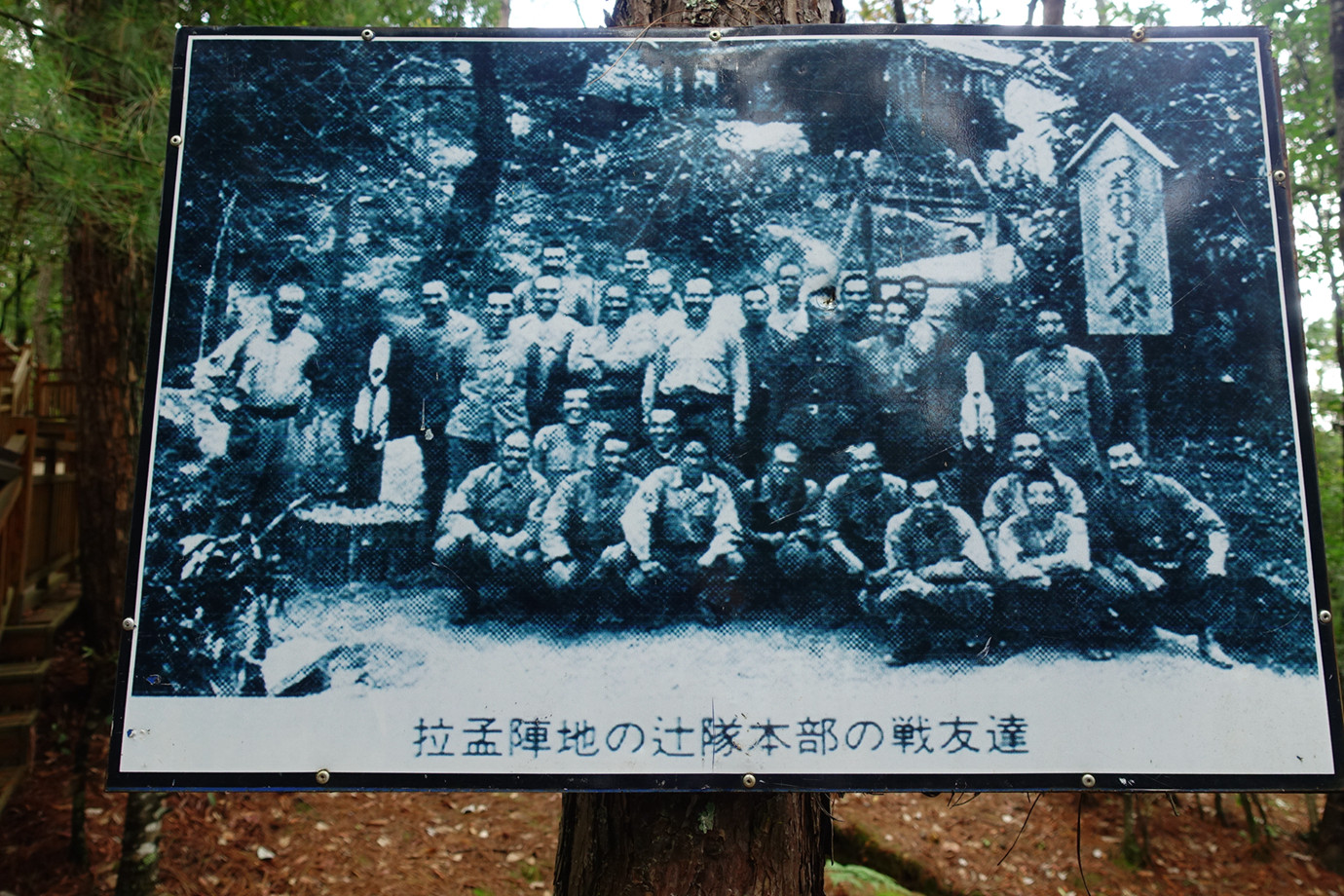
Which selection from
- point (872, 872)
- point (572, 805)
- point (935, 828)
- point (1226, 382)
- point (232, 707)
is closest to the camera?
point (232, 707)

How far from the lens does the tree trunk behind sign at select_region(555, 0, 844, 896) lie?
1687 mm

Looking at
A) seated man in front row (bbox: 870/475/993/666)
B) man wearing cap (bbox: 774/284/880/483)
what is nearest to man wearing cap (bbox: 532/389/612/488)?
man wearing cap (bbox: 774/284/880/483)

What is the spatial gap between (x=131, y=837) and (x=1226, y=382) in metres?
4.31

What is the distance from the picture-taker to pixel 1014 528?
5.24ft

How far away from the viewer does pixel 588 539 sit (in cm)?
161

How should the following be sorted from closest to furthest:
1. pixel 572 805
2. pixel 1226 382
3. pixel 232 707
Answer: pixel 232 707 → pixel 1226 382 → pixel 572 805

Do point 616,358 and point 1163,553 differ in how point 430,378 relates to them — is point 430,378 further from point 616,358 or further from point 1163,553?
point 1163,553

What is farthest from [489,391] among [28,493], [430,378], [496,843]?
[28,493]

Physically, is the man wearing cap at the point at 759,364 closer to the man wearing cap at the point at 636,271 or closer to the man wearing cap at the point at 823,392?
the man wearing cap at the point at 823,392

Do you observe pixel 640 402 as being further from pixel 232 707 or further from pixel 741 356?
pixel 232 707

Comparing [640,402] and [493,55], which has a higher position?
[493,55]

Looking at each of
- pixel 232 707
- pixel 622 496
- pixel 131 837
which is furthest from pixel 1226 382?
pixel 131 837

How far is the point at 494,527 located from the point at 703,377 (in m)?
0.55

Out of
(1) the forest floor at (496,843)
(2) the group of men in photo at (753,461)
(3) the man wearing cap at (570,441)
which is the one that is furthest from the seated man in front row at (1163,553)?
(1) the forest floor at (496,843)
